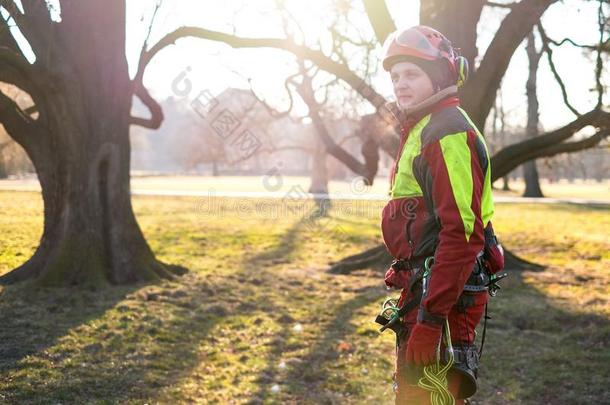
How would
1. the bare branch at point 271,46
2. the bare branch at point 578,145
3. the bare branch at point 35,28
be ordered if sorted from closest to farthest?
the bare branch at point 35,28 → the bare branch at point 271,46 → the bare branch at point 578,145

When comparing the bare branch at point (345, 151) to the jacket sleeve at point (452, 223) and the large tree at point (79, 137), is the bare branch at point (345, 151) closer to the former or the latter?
the large tree at point (79, 137)

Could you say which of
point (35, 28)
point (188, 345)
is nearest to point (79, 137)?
point (35, 28)

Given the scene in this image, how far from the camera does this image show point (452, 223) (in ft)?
8.52

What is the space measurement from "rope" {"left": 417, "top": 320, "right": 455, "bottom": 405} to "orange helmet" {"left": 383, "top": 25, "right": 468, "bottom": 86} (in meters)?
1.22

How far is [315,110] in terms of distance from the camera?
652 inches

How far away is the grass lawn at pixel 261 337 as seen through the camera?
17.7 ft

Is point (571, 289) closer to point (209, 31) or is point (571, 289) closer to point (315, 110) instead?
point (209, 31)

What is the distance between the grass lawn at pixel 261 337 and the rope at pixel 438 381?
270 cm

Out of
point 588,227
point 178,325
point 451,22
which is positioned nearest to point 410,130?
point 178,325

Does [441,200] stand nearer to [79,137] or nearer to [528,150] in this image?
[79,137]

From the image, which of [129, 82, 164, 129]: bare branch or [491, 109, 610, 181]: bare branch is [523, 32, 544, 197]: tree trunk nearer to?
[491, 109, 610, 181]: bare branch

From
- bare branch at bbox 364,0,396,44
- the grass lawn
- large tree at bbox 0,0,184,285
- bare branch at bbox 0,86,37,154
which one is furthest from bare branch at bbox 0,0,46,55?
bare branch at bbox 364,0,396,44

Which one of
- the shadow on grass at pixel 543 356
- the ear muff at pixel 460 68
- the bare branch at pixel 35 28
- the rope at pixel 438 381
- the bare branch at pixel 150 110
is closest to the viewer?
the rope at pixel 438 381

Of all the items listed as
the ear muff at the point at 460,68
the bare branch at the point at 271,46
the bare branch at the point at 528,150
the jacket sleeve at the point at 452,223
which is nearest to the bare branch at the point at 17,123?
the bare branch at the point at 271,46
